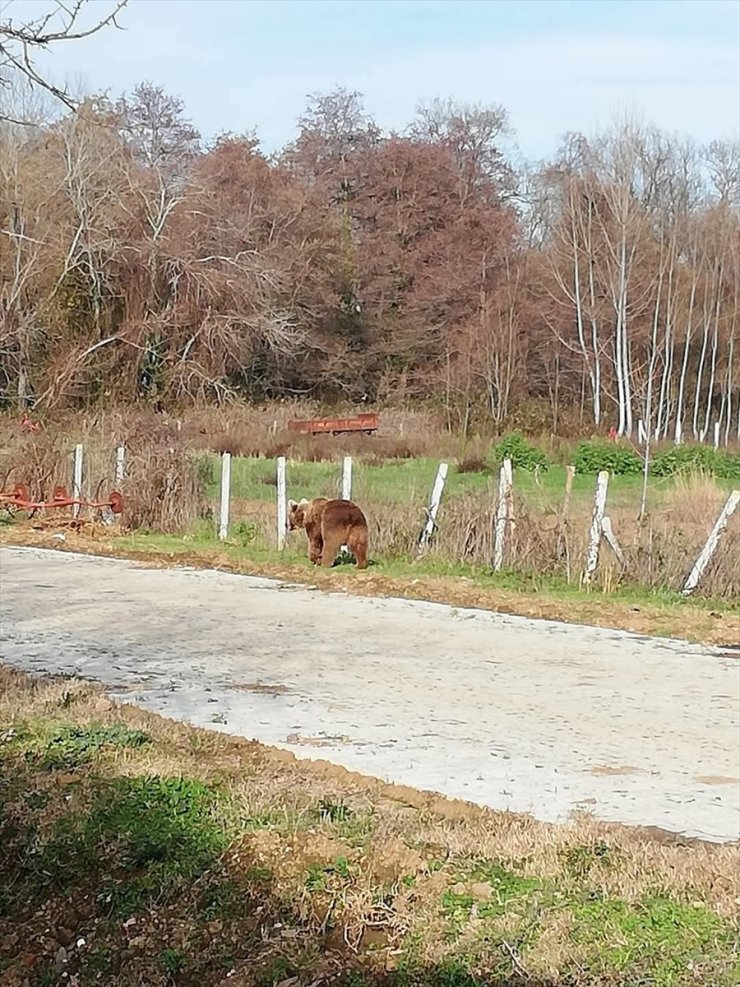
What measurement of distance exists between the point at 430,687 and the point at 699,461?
25285 mm

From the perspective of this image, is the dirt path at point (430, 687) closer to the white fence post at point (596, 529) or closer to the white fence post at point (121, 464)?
the white fence post at point (596, 529)

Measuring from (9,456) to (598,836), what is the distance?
58.9 feet

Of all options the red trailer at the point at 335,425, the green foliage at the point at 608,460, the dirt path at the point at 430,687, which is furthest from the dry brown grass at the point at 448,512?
the red trailer at the point at 335,425

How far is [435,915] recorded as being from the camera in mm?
→ 4422

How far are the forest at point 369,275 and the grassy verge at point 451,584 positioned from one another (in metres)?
17.9

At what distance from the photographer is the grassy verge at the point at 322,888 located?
4133 mm

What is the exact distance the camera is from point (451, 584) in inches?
572

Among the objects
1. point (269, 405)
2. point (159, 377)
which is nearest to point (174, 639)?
point (159, 377)

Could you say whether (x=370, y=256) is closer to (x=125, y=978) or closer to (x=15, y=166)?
(x=15, y=166)

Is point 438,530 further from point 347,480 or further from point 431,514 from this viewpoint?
point 347,480

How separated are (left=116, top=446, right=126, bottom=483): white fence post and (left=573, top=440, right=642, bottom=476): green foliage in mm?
16798

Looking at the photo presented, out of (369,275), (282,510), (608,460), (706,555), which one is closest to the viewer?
(706,555)

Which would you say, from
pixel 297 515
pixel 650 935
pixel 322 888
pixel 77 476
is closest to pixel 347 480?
pixel 297 515

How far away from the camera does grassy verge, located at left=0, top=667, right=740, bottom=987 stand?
4.13 metres
